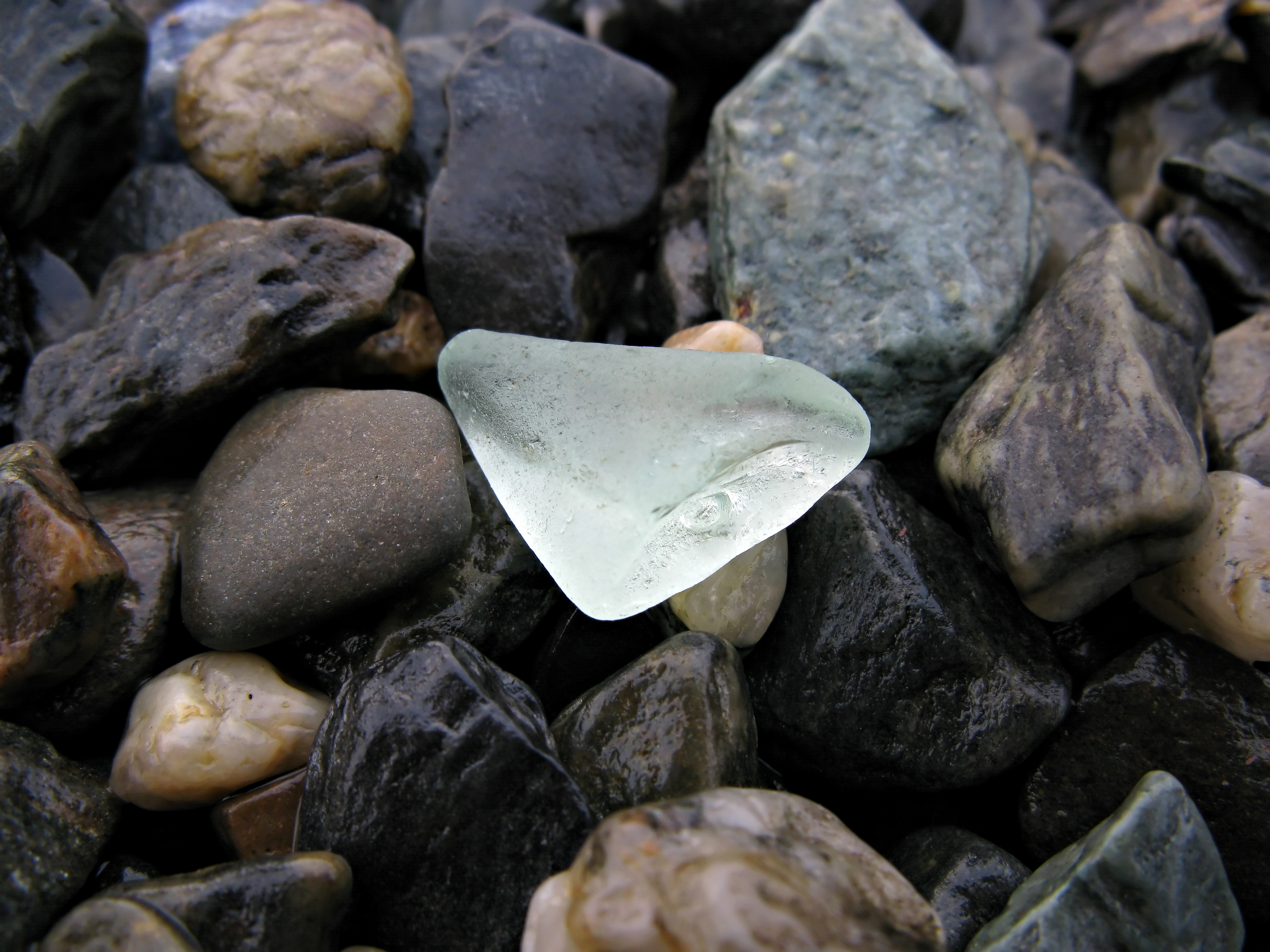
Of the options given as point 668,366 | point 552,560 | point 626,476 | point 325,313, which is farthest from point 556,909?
point 325,313

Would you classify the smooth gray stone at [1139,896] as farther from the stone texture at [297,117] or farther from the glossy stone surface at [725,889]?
the stone texture at [297,117]

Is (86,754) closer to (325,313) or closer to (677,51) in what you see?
(325,313)

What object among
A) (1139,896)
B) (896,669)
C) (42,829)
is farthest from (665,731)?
(42,829)

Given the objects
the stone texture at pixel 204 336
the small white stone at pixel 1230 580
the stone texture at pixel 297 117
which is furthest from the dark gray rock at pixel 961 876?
the stone texture at pixel 297 117

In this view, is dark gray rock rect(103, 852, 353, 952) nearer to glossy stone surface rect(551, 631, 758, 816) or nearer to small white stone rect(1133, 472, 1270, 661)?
glossy stone surface rect(551, 631, 758, 816)

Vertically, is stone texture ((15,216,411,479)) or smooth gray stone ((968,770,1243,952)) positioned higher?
stone texture ((15,216,411,479))

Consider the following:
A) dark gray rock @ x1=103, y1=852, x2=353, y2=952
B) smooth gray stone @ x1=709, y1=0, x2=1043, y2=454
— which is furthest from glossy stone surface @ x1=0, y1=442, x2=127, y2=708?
smooth gray stone @ x1=709, y1=0, x2=1043, y2=454
